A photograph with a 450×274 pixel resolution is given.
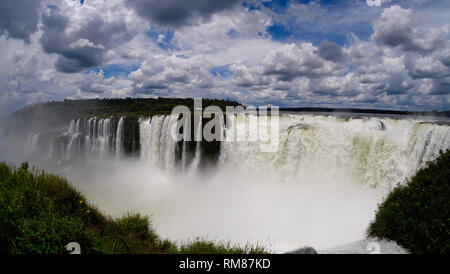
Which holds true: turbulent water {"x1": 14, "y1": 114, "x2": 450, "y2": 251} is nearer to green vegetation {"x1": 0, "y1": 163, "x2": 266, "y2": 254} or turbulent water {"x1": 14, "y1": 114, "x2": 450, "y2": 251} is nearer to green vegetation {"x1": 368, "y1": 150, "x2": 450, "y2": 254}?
green vegetation {"x1": 368, "y1": 150, "x2": 450, "y2": 254}

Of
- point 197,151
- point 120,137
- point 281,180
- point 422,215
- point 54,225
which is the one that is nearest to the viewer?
point 54,225

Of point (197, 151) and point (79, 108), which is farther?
point (79, 108)

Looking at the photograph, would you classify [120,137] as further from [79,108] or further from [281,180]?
[79,108]

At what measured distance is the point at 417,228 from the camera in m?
5.92

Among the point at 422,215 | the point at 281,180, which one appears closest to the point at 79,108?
the point at 281,180

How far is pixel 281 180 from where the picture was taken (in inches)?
754

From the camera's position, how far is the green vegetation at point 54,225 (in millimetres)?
4164

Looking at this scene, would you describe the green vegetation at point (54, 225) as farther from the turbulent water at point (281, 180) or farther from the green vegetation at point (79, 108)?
the green vegetation at point (79, 108)

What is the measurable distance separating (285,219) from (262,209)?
6.98ft

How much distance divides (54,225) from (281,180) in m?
16.9

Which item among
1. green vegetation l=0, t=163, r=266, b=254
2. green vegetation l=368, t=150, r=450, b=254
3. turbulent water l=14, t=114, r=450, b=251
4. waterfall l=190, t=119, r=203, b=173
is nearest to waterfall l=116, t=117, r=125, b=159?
turbulent water l=14, t=114, r=450, b=251

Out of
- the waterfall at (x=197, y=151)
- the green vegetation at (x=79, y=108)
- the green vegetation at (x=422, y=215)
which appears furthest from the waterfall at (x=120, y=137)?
the green vegetation at (x=79, y=108)

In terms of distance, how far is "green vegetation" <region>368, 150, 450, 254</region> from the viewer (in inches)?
222
